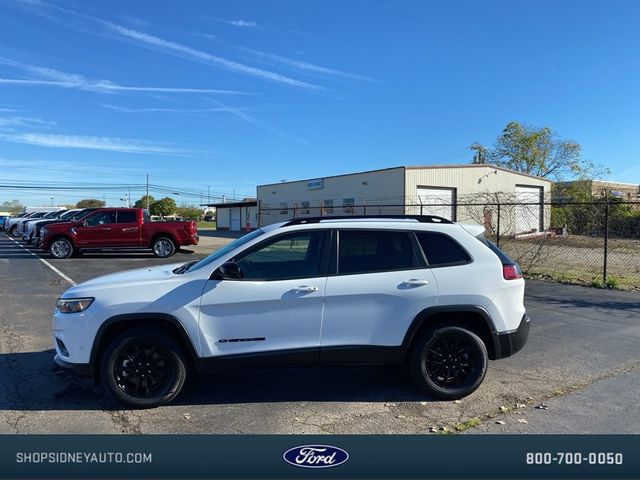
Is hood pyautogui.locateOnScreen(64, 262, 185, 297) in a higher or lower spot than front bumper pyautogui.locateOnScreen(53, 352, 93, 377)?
higher

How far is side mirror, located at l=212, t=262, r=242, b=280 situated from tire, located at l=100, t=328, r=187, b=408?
0.69 m

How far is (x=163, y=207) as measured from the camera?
99.2 metres

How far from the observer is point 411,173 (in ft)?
108

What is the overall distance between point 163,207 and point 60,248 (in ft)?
273

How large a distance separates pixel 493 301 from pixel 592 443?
141 cm

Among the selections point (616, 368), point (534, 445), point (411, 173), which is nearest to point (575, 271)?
point (616, 368)

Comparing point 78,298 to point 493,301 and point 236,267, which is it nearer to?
point 236,267

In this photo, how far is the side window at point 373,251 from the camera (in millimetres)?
4703

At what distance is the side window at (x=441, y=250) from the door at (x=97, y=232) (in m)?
16.8

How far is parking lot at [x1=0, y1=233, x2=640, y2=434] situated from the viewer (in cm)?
414

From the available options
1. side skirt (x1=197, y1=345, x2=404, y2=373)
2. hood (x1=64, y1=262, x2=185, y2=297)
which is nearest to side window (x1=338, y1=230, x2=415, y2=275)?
side skirt (x1=197, y1=345, x2=404, y2=373)

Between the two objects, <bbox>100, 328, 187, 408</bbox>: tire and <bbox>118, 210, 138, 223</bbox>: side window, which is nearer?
<bbox>100, 328, 187, 408</bbox>: tire

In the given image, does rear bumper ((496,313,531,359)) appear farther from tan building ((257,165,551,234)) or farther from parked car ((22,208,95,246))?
tan building ((257,165,551,234))

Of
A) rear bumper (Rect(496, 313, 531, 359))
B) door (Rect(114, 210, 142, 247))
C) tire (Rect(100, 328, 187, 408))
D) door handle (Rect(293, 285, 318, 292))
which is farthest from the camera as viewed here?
door (Rect(114, 210, 142, 247))
